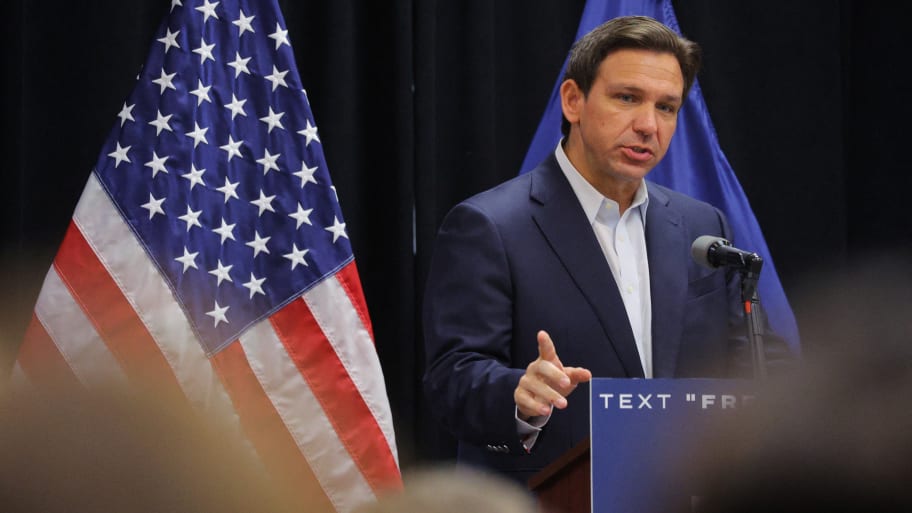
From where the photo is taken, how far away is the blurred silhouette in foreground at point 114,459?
0.61 meters

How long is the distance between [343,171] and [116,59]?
87 centimetres

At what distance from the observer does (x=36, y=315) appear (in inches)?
122

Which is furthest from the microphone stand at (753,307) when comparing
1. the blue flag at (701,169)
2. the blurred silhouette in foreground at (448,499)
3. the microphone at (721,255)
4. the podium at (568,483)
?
the blue flag at (701,169)

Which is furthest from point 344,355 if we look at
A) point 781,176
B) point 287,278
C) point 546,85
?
point 781,176

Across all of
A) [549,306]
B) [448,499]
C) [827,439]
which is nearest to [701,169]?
[549,306]

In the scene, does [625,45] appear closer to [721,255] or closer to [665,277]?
[665,277]

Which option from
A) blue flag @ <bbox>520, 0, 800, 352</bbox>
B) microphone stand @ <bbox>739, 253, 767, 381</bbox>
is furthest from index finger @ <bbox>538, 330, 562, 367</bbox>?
blue flag @ <bbox>520, 0, 800, 352</bbox>

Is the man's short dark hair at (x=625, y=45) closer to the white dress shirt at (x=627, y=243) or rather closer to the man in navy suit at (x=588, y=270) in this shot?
the man in navy suit at (x=588, y=270)

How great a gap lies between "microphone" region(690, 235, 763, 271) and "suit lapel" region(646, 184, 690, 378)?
48 cm

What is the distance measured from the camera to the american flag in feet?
10.3

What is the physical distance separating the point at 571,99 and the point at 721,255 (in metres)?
1.05

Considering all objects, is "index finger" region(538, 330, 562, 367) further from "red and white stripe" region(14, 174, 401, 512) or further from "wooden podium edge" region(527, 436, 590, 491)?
"red and white stripe" region(14, 174, 401, 512)

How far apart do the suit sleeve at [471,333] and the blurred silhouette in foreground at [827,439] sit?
159cm

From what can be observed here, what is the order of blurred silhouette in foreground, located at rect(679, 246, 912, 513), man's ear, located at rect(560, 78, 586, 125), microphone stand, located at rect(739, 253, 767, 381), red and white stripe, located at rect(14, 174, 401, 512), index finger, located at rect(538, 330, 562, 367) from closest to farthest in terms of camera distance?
1. blurred silhouette in foreground, located at rect(679, 246, 912, 513)
2. index finger, located at rect(538, 330, 562, 367)
3. microphone stand, located at rect(739, 253, 767, 381)
4. red and white stripe, located at rect(14, 174, 401, 512)
5. man's ear, located at rect(560, 78, 586, 125)
